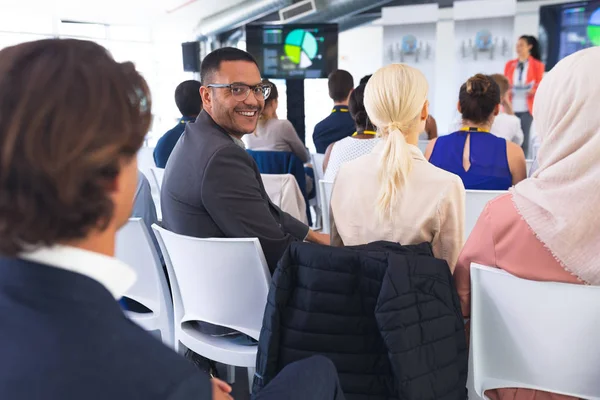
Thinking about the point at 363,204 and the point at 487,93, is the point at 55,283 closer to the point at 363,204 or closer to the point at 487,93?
the point at 363,204

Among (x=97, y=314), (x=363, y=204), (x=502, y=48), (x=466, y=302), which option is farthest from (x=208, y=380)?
(x=502, y=48)

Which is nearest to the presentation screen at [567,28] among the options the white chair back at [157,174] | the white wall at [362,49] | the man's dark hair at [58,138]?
the white wall at [362,49]

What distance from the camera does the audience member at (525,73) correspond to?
22.3 feet

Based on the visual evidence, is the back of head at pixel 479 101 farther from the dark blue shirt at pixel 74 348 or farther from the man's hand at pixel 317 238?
the dark blue shirt at pixel 74 348

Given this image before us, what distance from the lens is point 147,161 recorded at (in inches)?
189

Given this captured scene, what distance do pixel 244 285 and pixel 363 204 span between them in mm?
475

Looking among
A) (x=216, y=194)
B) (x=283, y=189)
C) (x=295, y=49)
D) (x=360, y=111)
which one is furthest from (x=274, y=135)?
(x=295, y=49)

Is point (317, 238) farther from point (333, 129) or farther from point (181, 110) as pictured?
point (333, 129)

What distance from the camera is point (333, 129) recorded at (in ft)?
14.9

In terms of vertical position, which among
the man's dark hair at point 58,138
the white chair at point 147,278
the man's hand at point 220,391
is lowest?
the white chair at point 147,278


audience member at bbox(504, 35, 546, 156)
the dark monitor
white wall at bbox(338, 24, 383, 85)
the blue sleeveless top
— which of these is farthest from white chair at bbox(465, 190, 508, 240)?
white wall at bbox(338, 24, 383, 85)

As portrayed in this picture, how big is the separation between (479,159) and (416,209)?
1.26 metres

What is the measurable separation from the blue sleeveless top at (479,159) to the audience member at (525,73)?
4.44 meters

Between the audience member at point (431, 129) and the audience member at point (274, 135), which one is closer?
the audience member at point (274, 135)
